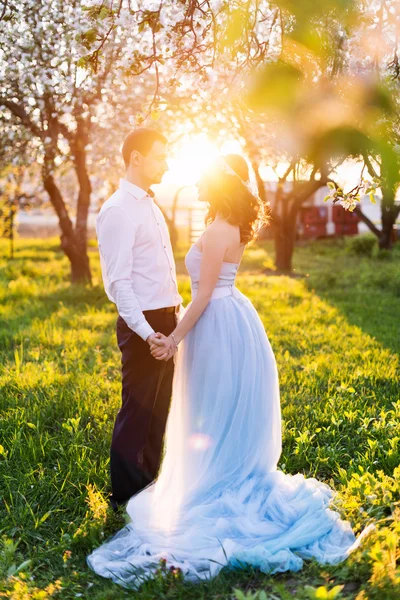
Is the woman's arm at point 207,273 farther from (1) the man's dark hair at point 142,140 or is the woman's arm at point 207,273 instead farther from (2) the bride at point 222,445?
(1) the man's dark hair at point 142,140

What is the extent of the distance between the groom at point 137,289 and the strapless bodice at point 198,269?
0.13 metres

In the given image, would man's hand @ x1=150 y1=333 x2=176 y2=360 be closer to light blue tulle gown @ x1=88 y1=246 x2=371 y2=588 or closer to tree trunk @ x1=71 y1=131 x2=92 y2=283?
light blue tulle gown @ x1=88 y1=246 x2=371 y2=588

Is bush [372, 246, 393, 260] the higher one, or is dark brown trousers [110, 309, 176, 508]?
bush [372, 246, 393, 260]

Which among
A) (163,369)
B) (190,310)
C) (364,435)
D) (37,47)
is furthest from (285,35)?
(37,47)

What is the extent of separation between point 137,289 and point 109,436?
4.83ft

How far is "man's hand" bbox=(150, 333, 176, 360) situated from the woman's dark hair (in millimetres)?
753

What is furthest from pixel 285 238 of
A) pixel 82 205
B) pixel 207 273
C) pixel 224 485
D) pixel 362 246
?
pixel 224 485

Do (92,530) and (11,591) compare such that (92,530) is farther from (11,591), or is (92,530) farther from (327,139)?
(327,139)

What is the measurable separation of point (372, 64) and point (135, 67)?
6.66 feet

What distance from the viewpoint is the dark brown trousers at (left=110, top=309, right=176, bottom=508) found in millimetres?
3539

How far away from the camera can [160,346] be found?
3.38 meters

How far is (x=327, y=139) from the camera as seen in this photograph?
141 cm

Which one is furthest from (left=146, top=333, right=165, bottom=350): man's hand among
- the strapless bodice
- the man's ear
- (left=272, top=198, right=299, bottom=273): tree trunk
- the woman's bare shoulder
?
(left=272, top=198, right=299, bottom=273): tree trunk

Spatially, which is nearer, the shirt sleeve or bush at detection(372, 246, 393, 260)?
the shirt sleeve
